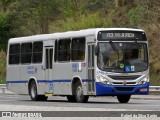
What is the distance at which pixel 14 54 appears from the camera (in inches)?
1511

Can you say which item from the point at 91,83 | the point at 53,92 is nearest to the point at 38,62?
the point at 53,92

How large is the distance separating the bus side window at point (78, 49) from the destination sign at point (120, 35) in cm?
119

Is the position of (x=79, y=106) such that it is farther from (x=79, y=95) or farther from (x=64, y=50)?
(x=64, y=50)

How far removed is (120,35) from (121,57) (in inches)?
42.2

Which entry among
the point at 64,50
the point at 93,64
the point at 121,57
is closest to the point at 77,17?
the point at 64,50

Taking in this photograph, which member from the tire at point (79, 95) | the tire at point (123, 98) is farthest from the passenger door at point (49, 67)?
the tire at point (123, 98)

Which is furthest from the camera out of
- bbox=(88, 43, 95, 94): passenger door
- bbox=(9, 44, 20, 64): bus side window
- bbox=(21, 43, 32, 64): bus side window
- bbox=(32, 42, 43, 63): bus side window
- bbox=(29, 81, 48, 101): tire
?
bbox=(9, 44, 20, 64): bus side window

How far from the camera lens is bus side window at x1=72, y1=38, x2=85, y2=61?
104ft

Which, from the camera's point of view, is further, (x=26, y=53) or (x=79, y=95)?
(x=26, y=53)

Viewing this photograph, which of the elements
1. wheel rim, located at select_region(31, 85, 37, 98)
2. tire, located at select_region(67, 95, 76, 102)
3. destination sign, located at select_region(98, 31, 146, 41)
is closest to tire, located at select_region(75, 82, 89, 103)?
tire, located at select_region(67, 95, 76, 102)

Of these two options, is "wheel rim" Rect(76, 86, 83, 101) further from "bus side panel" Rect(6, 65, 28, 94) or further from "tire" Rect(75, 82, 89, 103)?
"bus side panel" Rect(6, 65, 28, 94)

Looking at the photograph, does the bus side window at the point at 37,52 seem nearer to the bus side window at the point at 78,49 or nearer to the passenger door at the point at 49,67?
the passenger door at the point at 49,67

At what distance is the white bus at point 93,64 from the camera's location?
3038cm

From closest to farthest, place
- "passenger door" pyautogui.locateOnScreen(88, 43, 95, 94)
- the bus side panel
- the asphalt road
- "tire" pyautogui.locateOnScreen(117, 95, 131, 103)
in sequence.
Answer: the asphalt road < "passenger door" pyautogui.locateOnScreen(88, 43, 95, 94) < "tire" pyautogui.locateOnScreen(117, 95, 131, 103) < the bus side panel
